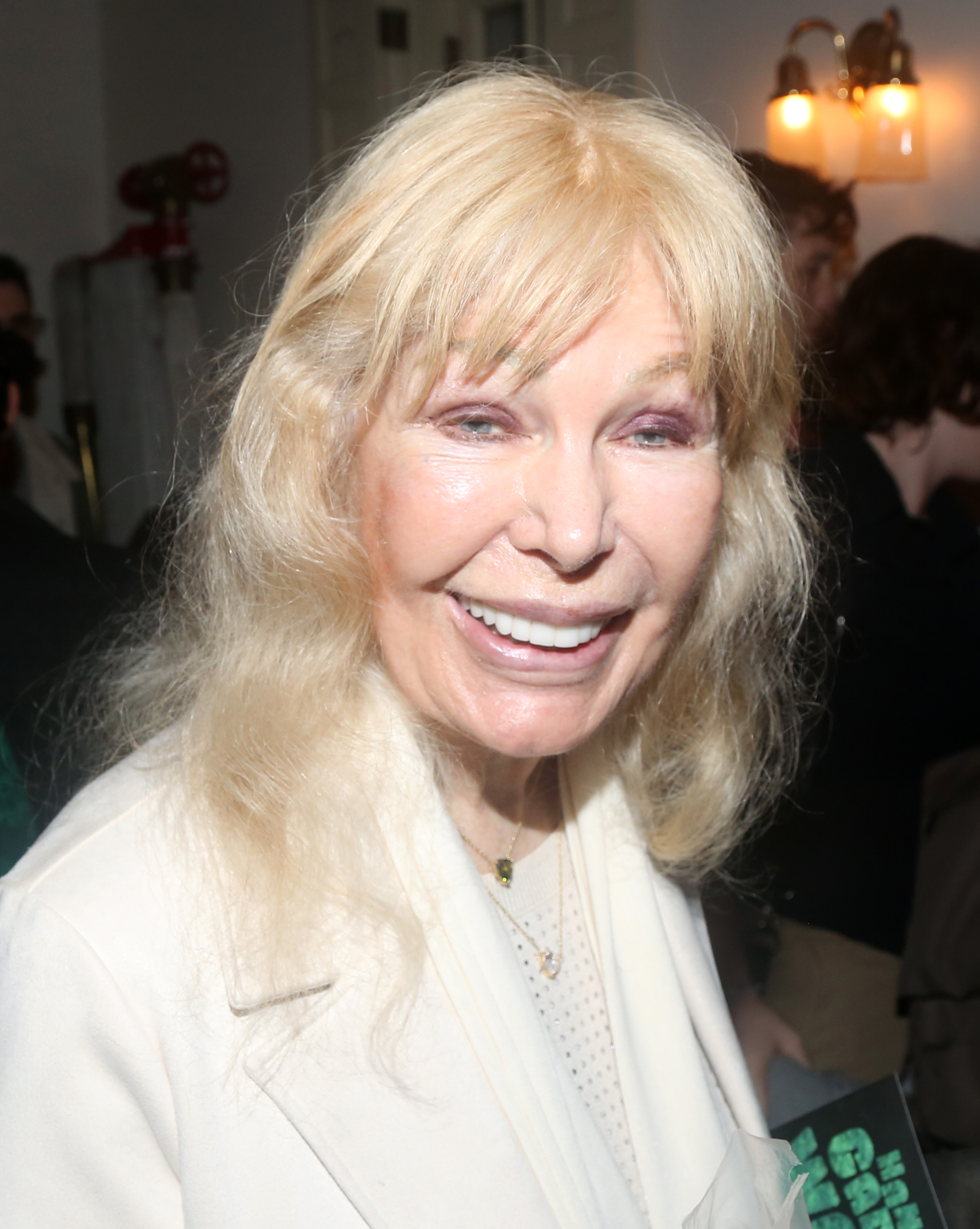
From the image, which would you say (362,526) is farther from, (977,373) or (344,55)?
(344,55)

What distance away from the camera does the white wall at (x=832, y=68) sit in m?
2.52

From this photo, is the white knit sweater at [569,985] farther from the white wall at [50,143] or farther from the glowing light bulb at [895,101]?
the white wall at [50,143]

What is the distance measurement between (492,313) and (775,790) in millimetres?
735

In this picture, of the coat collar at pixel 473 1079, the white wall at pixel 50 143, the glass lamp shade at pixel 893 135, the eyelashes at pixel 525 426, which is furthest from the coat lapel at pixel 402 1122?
the white wall at pixel 50 143

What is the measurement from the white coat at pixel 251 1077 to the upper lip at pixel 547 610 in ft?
0.56

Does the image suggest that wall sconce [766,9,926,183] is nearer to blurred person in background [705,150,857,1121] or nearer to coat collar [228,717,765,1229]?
blurred person in background [705,150,857,1121]

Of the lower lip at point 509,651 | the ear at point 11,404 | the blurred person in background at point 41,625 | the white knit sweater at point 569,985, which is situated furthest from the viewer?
the ear at point 11,404

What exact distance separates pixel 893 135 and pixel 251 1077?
8.00 feet

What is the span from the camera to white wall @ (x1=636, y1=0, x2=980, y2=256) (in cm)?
252

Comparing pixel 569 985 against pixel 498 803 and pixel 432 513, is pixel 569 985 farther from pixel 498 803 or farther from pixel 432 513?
pixel 432 513

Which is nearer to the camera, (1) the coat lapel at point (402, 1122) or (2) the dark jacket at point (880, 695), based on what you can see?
(1) the coat lapel at point (402, 1122)

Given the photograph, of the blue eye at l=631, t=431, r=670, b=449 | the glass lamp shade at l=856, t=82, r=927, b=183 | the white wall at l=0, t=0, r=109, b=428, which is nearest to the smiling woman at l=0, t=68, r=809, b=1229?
the blue eye at l=631, t=431, r=670, b=449

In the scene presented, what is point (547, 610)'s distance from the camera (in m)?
0.86

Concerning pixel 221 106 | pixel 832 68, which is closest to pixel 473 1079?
pixel 832 68
